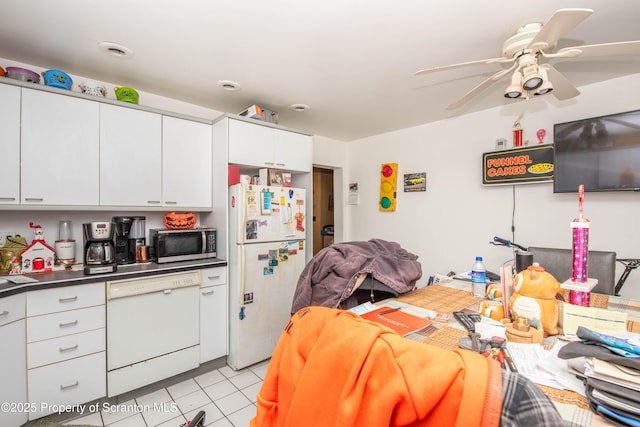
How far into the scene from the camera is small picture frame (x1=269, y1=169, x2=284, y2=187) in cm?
298

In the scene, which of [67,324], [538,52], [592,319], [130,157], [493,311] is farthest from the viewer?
[130,157]

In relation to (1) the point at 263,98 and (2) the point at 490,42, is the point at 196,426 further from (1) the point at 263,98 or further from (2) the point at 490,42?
(2) the point at 490,42

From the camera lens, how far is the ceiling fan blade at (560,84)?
1.72m

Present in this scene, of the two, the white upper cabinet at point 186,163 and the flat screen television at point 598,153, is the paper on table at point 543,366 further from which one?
the white upper cabinet at point 186,163

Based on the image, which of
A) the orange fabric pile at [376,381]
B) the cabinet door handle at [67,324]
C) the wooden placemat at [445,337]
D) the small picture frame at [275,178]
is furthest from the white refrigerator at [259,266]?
the orange fabric pile at [376,381]

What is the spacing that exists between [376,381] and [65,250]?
8.73 ft

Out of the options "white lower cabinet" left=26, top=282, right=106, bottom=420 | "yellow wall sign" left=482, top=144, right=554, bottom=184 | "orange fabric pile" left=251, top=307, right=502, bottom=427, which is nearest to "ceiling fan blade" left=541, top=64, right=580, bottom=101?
"yellow wall sign" left=482, top=144, right=554, bottom=184

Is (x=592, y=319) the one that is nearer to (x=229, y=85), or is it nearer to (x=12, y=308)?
(x=229, y=85)

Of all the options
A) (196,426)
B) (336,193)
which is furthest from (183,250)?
A: (336,193)

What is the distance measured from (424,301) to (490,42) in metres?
1.72

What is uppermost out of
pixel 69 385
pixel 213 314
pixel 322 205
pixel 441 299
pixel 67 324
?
pixel 322 205

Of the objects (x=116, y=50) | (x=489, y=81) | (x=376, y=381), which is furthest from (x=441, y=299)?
(x=116, y=50)

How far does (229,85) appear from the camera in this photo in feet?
8.42

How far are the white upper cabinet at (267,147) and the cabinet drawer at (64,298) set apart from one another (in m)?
1.42
